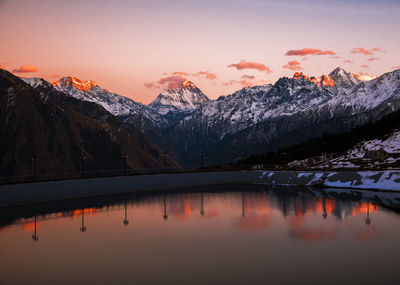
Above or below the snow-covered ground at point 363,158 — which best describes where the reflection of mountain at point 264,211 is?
below

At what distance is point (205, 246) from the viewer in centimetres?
2667

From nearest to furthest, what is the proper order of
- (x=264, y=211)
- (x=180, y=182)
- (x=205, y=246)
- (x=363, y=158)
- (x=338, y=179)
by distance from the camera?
(x=205, y=246) < (x=264, y=211) < (x=338, y=179) < (x=180, y=182) < (x=363, y=158)

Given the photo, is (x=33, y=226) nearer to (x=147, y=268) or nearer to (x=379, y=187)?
(x=147, y=268)

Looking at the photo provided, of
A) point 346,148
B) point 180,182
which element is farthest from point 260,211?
point 346,148

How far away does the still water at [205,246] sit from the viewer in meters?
20.4

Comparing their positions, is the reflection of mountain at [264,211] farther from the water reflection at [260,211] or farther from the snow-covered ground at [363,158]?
the snow-covered ground at [363,158]

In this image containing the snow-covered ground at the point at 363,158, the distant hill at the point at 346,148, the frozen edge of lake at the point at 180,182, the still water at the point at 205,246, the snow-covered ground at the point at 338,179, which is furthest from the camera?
the distant hill at the point at 346,148

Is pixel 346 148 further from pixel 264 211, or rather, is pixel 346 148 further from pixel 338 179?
pixel 264 211

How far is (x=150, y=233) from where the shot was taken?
104ft

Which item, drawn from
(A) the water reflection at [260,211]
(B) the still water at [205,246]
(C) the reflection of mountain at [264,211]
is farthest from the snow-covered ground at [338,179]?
(B) the still water at [205,246]

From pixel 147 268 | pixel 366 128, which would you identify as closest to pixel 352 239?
pixel 147 268

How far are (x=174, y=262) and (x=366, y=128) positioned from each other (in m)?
170

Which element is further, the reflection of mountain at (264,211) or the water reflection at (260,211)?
the water reflection at (260,211)

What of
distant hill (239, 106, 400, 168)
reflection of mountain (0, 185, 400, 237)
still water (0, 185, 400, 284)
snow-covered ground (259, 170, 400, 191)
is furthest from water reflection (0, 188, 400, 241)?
distant hill (239, 106, 400, 168)
